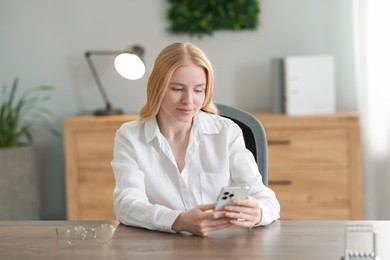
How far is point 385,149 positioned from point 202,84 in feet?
7.46

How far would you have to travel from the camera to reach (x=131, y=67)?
14.3 feet

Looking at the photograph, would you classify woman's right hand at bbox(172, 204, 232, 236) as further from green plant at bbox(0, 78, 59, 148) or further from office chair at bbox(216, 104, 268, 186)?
green plant at bbox(0, 78, 59, 148)

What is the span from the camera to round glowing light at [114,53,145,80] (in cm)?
434

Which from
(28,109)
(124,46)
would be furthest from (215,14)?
(28,109)

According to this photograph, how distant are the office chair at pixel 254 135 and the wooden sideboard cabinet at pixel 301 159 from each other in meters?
1.65

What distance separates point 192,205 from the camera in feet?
7.90

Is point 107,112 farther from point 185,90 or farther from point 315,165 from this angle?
point 185,90

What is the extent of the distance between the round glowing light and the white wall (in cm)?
36

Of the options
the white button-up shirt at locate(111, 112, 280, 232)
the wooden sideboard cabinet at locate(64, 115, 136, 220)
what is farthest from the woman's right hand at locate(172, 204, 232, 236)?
the wooden sideboard cabinet at locate(64, 115, 136, 220)

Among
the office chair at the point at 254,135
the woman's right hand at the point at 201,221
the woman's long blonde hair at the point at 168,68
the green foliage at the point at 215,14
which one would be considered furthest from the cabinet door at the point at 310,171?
the woman's right hand at the point at 201,221

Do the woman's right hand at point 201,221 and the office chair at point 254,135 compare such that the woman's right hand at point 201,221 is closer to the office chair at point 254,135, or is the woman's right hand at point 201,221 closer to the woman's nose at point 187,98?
the woman's nose at point 187,98

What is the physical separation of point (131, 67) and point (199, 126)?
1.97 m

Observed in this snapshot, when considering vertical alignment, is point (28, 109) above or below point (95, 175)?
above

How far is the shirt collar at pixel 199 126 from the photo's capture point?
2.40 metres
